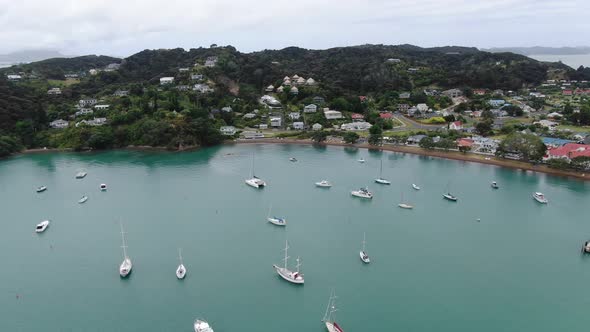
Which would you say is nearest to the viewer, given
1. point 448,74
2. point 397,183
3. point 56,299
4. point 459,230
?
point 56,299

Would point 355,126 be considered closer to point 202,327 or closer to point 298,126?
point 298,126

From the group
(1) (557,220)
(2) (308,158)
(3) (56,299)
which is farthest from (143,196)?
(1) (557,220)

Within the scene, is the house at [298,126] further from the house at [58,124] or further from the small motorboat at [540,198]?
the small motorboat at [540,198]

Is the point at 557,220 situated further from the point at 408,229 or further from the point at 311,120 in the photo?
the point at 311,120

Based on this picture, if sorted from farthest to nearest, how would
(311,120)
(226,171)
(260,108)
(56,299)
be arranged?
(260,108), (311,120), (226,171), (56,299)

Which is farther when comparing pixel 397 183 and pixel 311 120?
pixel 311 120

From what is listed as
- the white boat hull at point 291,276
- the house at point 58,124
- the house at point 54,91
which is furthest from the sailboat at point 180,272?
the house at point 54,91

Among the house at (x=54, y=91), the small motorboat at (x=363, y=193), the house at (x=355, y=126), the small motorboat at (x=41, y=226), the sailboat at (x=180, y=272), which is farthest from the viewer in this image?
the house at (x=54, y=91)
